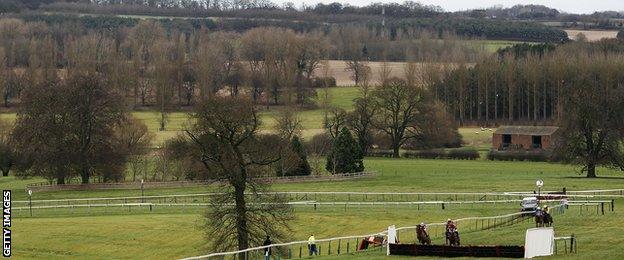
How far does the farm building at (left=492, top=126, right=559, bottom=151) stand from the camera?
128m

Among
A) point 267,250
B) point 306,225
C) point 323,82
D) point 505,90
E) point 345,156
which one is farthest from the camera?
point 323,82

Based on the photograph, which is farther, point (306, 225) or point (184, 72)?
point (184, 72)

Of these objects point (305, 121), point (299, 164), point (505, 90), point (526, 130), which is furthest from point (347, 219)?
point (505, 90)

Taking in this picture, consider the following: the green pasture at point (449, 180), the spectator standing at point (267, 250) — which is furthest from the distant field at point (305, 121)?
the spectator standing at point (267, 250)

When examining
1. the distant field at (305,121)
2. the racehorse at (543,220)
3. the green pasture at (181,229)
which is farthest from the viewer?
the distant field at (305,121)

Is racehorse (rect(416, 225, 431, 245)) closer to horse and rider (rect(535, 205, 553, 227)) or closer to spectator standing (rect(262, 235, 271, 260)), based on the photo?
spectator standing (rect(262, 235, 271, 260))

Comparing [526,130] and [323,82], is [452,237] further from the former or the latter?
[323,82]

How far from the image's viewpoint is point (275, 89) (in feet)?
566

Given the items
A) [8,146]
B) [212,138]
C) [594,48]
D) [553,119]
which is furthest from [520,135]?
[594,48]

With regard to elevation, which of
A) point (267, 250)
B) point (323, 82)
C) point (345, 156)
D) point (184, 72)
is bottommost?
point (323, 82)

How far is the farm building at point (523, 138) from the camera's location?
128 meters

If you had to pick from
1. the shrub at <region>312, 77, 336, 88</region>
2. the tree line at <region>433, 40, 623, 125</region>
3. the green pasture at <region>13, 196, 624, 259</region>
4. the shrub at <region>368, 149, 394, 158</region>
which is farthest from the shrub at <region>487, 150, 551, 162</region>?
the shrub at <region>312, 77, 336, 88</region>

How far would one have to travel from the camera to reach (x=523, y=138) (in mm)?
130375

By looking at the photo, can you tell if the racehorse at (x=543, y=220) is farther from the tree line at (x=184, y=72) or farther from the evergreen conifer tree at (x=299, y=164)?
the tree line at (x=184, y=72)
